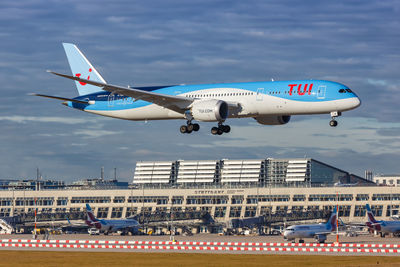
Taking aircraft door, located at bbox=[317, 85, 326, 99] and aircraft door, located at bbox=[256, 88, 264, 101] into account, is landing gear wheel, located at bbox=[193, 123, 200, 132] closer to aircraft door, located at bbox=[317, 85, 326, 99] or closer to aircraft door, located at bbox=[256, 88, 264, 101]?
aircraft door, located at bbox=[256, 88, 264, 101]

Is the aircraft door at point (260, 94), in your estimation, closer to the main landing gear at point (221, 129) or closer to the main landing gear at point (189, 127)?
the main landing gear at point (221, 129)

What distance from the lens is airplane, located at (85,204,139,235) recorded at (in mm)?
151500

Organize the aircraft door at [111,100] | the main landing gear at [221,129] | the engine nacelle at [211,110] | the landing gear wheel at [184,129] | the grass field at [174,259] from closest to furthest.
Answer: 1. the grass field at [174,259]
2. the engine nacelle at [211,110]
3. the main landing gear at [221,129]
4. the landing gear wheel at [184,129]
5. the aircraft door at [111,100]

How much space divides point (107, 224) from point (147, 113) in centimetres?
6382

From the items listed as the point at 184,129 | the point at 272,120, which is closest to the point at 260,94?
the point at 272,120

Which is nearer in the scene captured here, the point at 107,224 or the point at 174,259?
the point at 174,259

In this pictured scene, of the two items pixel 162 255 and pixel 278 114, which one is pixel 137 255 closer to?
pixel 162 255

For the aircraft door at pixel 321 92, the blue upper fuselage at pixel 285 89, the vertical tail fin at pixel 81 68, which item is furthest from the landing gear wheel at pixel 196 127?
the aircraft door at pixel 321 92

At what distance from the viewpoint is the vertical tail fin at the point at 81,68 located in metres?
103

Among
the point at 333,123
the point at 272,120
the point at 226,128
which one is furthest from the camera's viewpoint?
the point at 226,128

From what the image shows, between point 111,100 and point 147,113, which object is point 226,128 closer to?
point 147,113

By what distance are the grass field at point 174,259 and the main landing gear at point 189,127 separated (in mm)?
18554

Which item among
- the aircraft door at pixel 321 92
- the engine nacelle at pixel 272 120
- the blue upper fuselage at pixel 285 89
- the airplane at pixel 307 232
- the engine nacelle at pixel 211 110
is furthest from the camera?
the airplane at pixel 307 232

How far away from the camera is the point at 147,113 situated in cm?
9456
